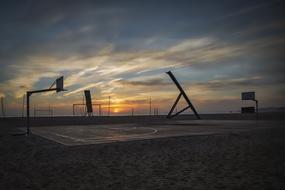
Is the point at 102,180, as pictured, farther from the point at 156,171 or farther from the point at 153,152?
the point at 153,152

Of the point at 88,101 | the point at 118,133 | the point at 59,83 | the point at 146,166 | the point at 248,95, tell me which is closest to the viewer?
the point at 146,166

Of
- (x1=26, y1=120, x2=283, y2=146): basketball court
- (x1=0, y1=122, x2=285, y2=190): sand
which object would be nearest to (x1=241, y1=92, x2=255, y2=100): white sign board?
(x1=26, y1=120, x2=283, y2=146): basketball court

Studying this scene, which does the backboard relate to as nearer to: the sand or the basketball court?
the basketball court

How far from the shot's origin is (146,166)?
867 cm

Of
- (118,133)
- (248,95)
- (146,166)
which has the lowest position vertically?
(146,166)

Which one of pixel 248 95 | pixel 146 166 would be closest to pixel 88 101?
pixel 248 95

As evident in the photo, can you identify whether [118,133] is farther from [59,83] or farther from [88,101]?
[88,101]

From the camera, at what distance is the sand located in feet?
22.5

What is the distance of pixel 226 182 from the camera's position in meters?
6.75

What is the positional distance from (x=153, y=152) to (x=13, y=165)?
513 cm

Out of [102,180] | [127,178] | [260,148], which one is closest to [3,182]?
[102,180]

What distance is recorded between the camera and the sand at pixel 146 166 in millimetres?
6848

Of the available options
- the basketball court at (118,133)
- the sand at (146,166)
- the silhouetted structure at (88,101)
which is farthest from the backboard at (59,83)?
the silhouetted structure at (88,101)

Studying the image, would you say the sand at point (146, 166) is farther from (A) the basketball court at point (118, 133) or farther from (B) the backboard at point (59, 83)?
(B) the backboard at point (59, 83)
